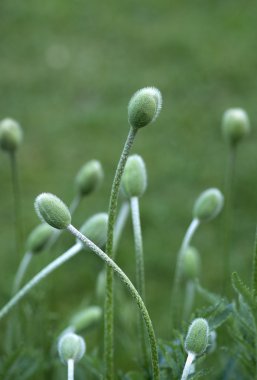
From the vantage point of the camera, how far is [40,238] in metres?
0.96

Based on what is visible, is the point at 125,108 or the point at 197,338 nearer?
the point at 197,338

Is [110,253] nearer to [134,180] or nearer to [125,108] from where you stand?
[134,180]

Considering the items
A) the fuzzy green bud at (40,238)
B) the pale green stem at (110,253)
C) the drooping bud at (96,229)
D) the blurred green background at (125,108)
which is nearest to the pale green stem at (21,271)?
the fuzzy green bud at (40,238)

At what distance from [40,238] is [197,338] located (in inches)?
14.6

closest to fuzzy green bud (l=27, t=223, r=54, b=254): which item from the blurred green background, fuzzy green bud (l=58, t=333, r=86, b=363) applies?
fuzzy green bud (l=58, t=333, r=86, b=363)

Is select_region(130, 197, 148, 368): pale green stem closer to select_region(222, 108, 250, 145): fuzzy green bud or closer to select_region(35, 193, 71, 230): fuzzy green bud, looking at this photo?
select_region(35, 193, 71, 230): fuzzy green bud

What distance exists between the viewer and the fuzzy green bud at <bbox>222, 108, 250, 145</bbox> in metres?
1.11

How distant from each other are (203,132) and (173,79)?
A: 0.36 metres

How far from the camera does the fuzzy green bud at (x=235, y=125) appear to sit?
1111 mm

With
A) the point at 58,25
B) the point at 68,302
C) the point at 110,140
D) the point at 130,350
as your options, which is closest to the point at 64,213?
the point at 130,350

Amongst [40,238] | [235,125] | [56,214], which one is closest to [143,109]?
[56,214]

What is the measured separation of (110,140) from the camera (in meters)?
2.61

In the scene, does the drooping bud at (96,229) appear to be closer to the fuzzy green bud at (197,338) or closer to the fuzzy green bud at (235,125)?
the fuzzy green bud at (197,338)

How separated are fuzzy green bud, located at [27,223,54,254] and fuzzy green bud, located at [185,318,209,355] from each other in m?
0.35
